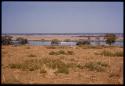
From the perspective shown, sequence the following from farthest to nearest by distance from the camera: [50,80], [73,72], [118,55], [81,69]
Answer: [118,55], [81,69], [73,72], [50,80]

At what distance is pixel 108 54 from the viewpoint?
2264 cm

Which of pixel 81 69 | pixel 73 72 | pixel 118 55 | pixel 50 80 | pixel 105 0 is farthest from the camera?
pixel 118 55

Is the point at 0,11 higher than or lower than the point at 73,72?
higher

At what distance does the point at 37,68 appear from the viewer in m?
12.8

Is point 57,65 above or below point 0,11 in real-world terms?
below

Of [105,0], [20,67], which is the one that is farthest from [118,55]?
[105,0]

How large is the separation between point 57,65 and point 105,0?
10.5 meters

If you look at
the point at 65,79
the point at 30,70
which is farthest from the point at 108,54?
the point at 65,79

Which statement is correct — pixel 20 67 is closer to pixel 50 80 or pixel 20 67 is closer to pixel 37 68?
pixel 37 68

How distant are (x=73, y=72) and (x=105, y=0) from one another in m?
8.99

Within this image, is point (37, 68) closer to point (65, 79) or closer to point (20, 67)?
point (20, 67)

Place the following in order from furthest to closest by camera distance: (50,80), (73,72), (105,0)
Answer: (73,72) → (50,80) → (105,0)

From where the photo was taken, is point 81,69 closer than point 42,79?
No

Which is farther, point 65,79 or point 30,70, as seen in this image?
point 30,70
